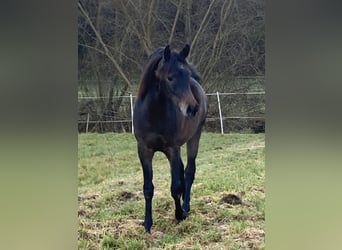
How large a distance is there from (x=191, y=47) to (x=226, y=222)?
3.35 ft

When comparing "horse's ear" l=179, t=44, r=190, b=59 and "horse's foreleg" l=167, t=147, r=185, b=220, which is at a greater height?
"horse's ear" l=179, t=44, r=190, b=59

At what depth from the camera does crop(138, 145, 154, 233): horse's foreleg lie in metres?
2.51

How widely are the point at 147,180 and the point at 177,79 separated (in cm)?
60

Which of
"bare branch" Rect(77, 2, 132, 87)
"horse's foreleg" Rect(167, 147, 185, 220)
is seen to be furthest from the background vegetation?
"horse's foreleg" Rect(167, 147, 185, 220)

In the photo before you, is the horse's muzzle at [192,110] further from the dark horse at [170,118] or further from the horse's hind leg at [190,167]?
the horse's hind leg at [190,167]

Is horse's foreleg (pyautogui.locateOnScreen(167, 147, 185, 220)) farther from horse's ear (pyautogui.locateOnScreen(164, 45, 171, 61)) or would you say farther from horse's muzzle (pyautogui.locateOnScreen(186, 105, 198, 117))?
horse's ear (pyautogui.locateOnScreen(164, 45, 171, 61))

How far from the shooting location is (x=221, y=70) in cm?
254

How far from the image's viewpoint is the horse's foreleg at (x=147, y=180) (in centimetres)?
251

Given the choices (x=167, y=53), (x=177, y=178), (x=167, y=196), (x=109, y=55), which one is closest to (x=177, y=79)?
(x=167, y=53)

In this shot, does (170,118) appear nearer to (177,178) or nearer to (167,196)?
(177,178)

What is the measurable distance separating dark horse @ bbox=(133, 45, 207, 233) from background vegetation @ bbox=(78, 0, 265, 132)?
65mm
